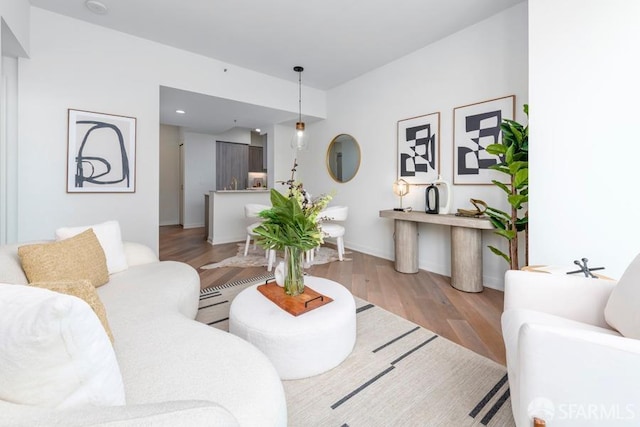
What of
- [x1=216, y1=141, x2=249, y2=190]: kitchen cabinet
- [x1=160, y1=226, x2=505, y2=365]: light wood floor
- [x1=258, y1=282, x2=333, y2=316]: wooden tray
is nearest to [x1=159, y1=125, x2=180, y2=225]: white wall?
[x1=216, y1=141, x2=249, y2=190]: kitchen cabinet

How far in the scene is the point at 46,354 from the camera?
1.83ft

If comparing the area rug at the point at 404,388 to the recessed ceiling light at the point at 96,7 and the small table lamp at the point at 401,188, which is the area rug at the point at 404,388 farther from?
the recessed ceiling light at the point at 96,7

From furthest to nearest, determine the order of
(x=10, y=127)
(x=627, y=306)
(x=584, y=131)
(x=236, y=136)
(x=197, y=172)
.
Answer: (x=236, y=136), (x=197, y=172), (x=10, y=127), (x=584, y=131), (x=627, y=306)

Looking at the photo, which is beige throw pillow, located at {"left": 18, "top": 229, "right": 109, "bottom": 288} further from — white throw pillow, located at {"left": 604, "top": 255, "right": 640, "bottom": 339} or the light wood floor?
white throw pillow, located at {"left": 604, "top": 255, "right": 640, "bottom": 339}

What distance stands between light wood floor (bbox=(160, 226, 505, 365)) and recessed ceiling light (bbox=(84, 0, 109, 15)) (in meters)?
2.96

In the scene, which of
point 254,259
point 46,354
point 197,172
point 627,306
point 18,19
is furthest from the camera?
point 197,172

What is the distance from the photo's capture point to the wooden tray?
1.54 meters

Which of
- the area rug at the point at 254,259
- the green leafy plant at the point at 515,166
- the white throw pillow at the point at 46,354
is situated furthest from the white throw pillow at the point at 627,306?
the area rug at the point at 254,259

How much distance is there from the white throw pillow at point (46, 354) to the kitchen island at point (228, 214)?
14.7 ft

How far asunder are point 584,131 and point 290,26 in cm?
292

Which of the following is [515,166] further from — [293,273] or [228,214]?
[228,214]

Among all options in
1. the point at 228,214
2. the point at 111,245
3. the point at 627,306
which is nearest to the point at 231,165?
the point at 228,214

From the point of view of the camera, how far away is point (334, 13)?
2.82 m

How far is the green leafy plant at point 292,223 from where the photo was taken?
1.58 m
